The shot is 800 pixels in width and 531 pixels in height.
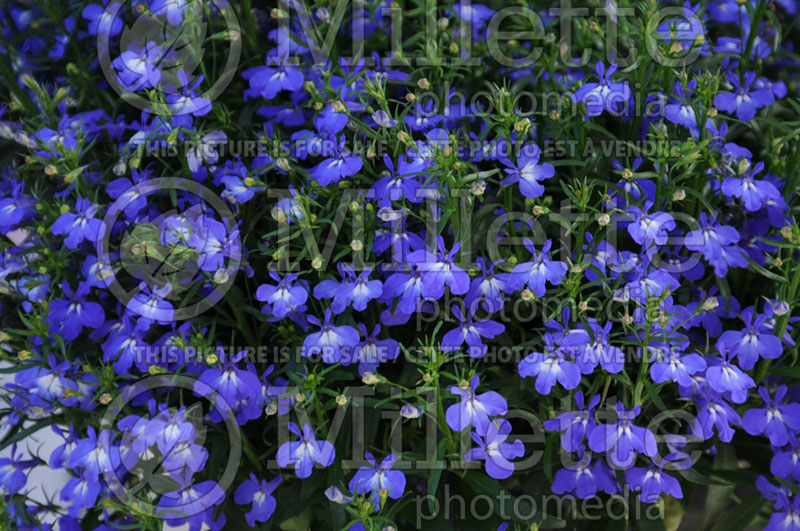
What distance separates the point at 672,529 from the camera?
1.14 meters

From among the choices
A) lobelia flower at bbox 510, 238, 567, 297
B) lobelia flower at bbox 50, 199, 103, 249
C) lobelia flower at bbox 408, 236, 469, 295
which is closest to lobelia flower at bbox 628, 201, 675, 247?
lobelia flower at bbox 510, 238, 567, 297

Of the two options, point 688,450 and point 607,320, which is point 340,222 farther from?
point 688,450

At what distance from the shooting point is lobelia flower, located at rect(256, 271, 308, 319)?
3.08 ft

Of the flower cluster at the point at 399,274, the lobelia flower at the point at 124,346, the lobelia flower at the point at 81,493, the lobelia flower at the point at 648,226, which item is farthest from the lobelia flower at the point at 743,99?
the lobelia flower at the point at 81,493

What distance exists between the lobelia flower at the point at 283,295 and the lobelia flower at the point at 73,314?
0.25 meters

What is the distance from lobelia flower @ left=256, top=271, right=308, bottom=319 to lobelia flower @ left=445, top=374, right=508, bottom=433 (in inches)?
8.0

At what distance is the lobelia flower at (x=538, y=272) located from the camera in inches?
35.5

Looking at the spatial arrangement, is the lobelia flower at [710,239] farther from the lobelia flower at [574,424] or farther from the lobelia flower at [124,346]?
the lobelia flower at [124,346]

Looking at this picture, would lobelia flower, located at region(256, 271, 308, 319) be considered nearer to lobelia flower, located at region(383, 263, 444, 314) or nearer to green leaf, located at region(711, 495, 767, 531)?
lobelia flower, located at region(383, 263, 444, 314)

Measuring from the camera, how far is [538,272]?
912 millimetres

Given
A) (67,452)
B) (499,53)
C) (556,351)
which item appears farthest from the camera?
(499,53)

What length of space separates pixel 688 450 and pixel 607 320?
0.23 m

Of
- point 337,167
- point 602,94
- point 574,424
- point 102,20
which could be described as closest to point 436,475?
point 574,424

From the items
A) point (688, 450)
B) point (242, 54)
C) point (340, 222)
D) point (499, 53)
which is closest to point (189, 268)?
point (340, 222)
